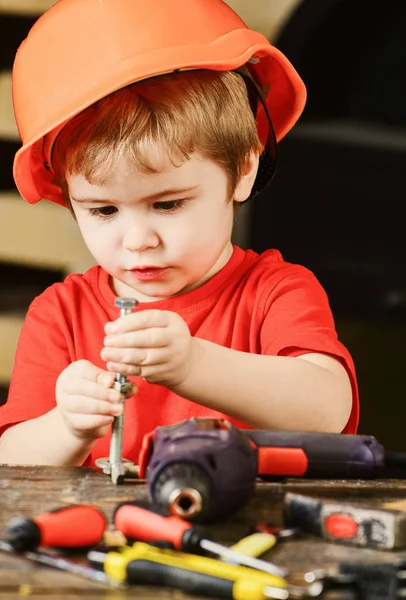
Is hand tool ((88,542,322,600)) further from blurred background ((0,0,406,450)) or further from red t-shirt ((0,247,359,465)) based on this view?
blurred background ((0,0,406,450))

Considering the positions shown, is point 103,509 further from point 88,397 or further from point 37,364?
point 37,364

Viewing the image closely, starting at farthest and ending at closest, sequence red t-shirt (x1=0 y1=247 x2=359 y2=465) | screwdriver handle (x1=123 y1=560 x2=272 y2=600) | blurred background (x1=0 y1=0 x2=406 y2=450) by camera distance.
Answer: blurred background (x1=0 y1=0 x2=406 y2=450) → red t-shirt (x1=0 y1=247 x2=359 y2=465) → screwdriver handle (x1=123 y1=560 x2=272 y2=600)

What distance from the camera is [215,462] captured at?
2.67 ft

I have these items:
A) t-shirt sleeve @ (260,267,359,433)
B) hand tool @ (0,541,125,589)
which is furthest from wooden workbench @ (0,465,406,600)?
t-shirt sleeve @ (260,267,359,433)

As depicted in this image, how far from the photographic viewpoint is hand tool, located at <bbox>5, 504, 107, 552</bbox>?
0.76 metres

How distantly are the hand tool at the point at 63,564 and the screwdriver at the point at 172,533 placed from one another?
6cm

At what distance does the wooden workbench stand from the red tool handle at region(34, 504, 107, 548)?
0.09ft

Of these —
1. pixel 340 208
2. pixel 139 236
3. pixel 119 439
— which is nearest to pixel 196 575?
pixel 119 439

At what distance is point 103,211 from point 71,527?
18.9 inches

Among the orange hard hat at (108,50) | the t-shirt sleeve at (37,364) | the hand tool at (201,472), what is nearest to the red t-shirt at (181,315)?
the t-shirt sleeve at (37,364)

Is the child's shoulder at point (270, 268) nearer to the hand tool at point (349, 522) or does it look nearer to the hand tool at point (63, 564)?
the hand tool at point (349, 522)

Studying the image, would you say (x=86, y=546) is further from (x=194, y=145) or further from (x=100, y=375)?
(x=194, y=145)

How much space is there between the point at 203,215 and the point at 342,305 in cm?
174

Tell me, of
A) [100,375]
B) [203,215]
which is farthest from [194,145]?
[100,375]
